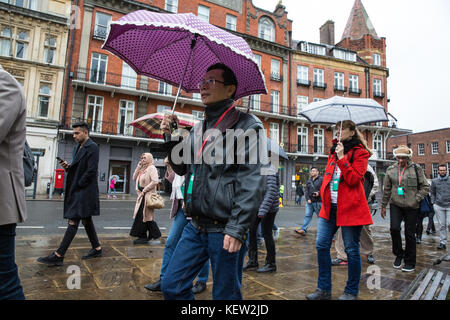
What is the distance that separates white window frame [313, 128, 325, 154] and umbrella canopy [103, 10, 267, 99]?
2840cm

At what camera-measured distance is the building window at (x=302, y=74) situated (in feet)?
96.9

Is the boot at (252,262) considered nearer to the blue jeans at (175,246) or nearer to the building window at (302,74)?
the blue jeans at (175,246)

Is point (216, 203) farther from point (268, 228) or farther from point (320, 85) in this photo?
point (320, 85)

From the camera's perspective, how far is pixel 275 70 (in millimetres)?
28844

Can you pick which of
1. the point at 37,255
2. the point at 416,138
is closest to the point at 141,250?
the point at 37,255

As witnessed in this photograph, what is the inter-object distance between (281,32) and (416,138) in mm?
32496

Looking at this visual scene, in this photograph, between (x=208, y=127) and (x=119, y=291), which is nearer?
(x=208, y=127)

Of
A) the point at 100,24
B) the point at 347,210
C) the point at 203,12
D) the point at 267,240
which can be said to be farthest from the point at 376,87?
the point at 347,210

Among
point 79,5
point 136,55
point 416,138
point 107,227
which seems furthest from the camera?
point 416,138

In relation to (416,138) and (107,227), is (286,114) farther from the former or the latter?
(416,138)

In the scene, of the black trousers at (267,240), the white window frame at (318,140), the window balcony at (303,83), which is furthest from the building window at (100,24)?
the black trousers at (267,240)

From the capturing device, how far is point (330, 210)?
3.29 m

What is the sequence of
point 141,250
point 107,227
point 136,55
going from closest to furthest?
1. point 136,55
2. point 141,250
3. point 107,227

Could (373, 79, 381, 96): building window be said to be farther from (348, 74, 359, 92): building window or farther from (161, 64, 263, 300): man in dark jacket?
(161, 64, 263, 300): man in dark jacket
